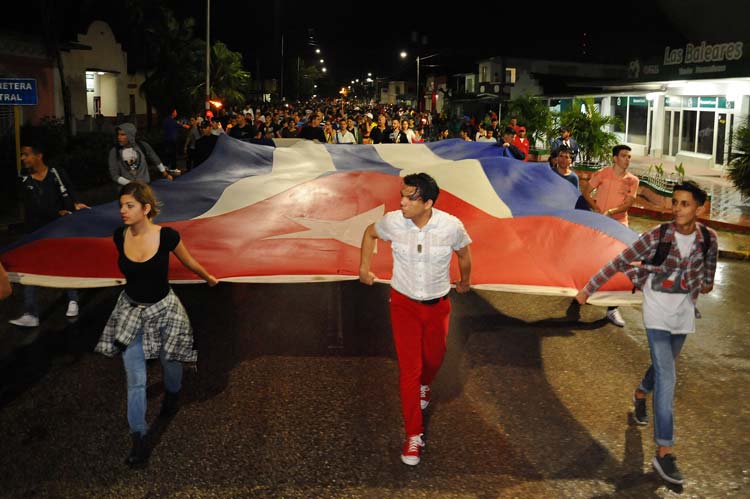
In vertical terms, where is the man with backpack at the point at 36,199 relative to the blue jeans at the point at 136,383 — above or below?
above

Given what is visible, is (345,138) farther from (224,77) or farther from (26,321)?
(224,77)

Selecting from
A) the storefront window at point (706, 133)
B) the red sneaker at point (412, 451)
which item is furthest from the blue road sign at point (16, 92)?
the storefront window at point (706, 133)

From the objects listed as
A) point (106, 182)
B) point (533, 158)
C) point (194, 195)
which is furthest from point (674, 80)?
point (194, 195)

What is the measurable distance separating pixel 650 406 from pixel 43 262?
5300 millimetres

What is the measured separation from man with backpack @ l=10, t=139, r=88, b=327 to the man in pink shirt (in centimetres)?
553

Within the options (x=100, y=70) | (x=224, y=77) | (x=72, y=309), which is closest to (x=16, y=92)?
(x=72, y=309)

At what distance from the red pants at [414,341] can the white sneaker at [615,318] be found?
371cm

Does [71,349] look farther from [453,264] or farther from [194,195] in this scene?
[453,264]

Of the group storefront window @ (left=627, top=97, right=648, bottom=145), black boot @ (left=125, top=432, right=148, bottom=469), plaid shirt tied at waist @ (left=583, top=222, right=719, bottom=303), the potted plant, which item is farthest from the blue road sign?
storefront window @ (left=627, top=97, right=648, bottom=145)

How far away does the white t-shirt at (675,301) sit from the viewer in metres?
4.91

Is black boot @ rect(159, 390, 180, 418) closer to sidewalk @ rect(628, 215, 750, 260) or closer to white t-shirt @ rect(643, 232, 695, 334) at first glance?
white t-shirt @ rect(643, 232, 695, 334)

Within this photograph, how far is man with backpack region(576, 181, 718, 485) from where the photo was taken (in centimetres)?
484

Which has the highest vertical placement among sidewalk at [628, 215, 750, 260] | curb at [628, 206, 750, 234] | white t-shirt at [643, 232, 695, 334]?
white t-shirt at [643, 232, 695, 334]

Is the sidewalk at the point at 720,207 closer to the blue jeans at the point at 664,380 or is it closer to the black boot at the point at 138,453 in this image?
the blue jeans at the point at 664,380
